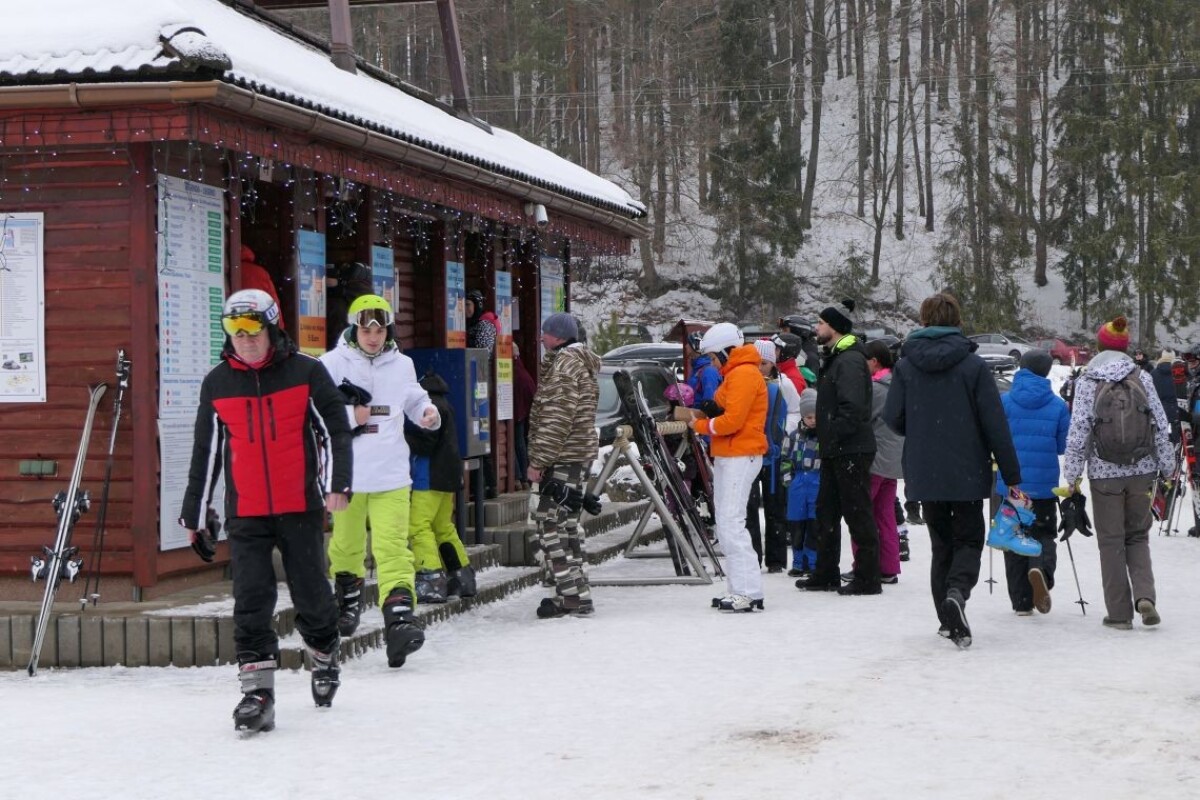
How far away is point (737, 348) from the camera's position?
10250 mm

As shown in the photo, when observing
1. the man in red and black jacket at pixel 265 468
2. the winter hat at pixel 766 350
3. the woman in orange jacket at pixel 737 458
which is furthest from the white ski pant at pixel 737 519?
the man in red and black jacket at pixel 265 468

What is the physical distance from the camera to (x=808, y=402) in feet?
40.9

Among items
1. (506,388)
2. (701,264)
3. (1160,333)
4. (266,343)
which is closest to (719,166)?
(701,264)

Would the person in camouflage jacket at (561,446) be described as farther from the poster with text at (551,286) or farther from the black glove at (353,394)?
the poster with text at (551,286)

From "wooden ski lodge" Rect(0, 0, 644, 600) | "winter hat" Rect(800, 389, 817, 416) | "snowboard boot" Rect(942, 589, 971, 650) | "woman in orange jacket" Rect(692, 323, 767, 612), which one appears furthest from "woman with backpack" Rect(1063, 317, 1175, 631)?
"wooden ski lodge" Rect(0, 0, 644, 600)

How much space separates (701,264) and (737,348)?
42.3 meters

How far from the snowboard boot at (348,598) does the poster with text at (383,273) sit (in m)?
3.47

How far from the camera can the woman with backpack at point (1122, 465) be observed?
9.10 meters

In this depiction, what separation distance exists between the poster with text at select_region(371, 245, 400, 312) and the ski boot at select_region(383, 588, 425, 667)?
12.7 ft

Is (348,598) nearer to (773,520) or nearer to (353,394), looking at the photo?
(353,394)

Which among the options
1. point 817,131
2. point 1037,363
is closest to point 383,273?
point 1037,363

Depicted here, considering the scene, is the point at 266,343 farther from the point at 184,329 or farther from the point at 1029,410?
the point at 1029,410

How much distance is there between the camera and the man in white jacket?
784 centimetres

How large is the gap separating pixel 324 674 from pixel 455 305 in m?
6.71
